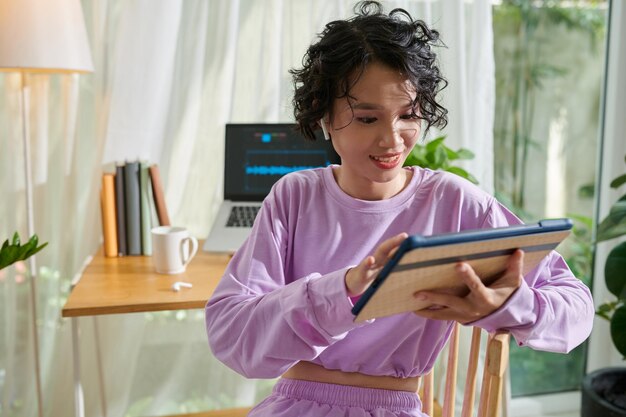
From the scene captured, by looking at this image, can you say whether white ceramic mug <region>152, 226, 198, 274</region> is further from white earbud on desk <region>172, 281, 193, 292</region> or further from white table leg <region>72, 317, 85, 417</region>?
white table leg <region>72, 317, 85, 417</region>

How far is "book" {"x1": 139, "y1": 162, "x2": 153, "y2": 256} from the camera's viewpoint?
1.74 meters

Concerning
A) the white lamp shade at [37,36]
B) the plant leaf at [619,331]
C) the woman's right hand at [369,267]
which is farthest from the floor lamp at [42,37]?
the plant leaf at [619,331]

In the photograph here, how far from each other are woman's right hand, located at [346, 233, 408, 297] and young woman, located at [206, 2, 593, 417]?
0.02 metres

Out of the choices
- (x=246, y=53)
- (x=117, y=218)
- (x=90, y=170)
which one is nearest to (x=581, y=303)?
(x=117, y=218)

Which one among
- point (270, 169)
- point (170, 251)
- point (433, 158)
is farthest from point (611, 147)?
point (170, 251)

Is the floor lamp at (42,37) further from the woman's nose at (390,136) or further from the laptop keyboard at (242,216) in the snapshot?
the woman's nose at (390,136)

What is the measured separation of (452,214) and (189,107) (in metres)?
1.08

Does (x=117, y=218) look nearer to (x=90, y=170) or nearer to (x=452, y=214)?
(x=90, y=170)

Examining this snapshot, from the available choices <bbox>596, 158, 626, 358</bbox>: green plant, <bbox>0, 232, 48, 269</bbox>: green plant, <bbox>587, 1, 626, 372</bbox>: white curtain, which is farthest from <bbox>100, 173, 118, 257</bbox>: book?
A: <bbox>587, 1, 626, 372</bbox>: white curtain

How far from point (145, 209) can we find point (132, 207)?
0.10 ft

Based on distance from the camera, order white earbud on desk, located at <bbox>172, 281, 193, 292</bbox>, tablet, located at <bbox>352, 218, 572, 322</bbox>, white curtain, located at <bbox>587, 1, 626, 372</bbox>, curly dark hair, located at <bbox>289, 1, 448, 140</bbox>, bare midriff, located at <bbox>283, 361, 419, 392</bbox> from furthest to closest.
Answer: white curtain, located at <bbox>587, 1, 626, 372</bbox> → white earbud on desk, located at <bbox>172, 281, 193, 292</bbox> → bare midriff, located at <bbox>283, 361, 419, 392</bbox> → curly dark hair, located at <bbox>289, 1, 448, 140</bbox> → tablet, located at <bbox>352, 218, 572, 322</bbox>

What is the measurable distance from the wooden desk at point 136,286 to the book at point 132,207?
0.03 meters

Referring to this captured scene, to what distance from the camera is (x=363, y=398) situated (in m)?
1.11

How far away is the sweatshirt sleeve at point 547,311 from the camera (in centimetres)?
93
